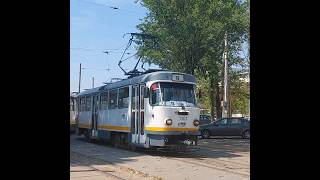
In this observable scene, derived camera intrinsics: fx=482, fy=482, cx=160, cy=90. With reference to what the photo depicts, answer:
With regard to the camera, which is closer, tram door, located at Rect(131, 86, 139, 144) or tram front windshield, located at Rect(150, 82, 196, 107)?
tram front windshield, located at Rect(150, 82, 196, 107)

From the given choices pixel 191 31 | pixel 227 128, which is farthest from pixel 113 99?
pixel 191 31

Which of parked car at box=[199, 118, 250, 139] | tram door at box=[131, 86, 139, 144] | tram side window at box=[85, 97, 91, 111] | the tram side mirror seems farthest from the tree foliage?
the tram side mirror

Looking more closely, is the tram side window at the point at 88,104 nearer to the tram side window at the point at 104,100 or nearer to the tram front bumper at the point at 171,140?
the tram side window at the point at 104,100

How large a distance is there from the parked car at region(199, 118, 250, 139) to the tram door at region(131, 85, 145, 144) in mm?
12246

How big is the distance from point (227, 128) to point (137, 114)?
12.8m

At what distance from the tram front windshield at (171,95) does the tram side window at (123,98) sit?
2351 millimetres

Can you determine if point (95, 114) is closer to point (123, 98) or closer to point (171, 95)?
point (123, 98)

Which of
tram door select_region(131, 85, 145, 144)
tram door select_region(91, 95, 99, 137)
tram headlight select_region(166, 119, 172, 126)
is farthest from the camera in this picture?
tram door select_region(91, 95, 99, 137)

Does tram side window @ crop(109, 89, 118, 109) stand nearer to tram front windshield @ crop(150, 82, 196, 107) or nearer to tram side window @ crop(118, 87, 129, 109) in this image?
tram side window @ crop(118, 87, 129, 109)

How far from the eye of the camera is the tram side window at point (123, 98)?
18.9 metres

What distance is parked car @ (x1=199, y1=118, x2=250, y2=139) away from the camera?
29.0 m

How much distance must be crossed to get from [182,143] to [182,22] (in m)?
17.9
